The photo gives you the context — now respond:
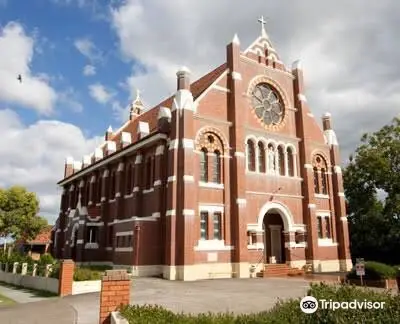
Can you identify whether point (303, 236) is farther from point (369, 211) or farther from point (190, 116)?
point (190, 116)

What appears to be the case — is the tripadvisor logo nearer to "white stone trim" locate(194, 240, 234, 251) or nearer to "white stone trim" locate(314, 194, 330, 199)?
"white stone trim" locate(194, 240, 234, 251)

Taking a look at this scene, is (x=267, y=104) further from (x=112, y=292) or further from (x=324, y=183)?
(x=112, y=292)

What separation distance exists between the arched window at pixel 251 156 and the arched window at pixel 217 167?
2.66 meters

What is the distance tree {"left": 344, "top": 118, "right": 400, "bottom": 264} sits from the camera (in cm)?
3181

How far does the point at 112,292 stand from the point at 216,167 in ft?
59.9

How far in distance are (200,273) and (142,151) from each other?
1059 centimetres

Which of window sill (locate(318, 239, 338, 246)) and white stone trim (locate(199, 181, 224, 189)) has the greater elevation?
white stone trim (locate(199, 181, 224, 189))

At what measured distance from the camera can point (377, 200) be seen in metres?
34.7

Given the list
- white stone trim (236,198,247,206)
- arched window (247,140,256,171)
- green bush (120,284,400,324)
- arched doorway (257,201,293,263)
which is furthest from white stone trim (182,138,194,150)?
green bush (120,284,400,324)

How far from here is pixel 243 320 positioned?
7.12m

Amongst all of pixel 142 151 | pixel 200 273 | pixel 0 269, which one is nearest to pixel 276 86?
pixel 142 151

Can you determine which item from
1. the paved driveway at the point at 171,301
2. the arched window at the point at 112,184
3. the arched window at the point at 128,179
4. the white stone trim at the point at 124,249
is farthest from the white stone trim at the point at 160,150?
the paved driveway at the point at 171,301

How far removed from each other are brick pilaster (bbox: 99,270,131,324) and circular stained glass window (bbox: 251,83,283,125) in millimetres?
22657

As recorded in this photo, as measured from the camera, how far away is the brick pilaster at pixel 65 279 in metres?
16.9
